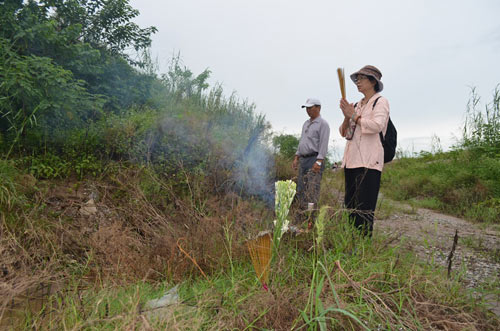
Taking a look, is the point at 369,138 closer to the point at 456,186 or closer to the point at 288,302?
the point at 288,302

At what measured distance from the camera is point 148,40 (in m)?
6.55

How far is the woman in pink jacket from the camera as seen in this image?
328 centimetres

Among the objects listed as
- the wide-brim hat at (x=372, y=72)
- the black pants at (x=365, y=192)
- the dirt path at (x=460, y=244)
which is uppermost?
the wide-brim hat at (x=372, y=72)

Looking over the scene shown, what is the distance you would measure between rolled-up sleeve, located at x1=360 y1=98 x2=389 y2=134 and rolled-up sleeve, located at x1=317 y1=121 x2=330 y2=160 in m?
1.58

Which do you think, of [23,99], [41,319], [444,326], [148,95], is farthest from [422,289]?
[148,95]

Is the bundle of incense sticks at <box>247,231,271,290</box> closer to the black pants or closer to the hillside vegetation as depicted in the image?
the hillside vegetation

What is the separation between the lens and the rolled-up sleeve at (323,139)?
4891 mm

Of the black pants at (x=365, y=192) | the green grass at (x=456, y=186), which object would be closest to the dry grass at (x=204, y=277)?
the black pants at (x=365, y=192)

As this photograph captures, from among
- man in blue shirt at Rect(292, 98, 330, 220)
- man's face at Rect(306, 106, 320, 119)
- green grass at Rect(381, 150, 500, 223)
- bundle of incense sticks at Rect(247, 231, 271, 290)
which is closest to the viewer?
bundle of incense sticks at Rect(247, 231, 271, 290)

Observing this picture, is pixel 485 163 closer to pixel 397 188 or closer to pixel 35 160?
pixel 397 188

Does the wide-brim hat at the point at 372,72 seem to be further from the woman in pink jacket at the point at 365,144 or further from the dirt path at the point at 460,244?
the dirt path at the point at 460,244

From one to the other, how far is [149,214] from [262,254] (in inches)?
61.0

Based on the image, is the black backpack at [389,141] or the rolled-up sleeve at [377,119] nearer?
the rolled-up sleeve at [377,119]

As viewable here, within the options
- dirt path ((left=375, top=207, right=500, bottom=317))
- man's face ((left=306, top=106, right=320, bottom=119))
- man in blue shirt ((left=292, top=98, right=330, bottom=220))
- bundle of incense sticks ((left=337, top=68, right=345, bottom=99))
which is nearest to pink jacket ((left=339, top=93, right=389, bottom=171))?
bundle of incense sticks ((left=337, top=68, right=345, bottom=99))
